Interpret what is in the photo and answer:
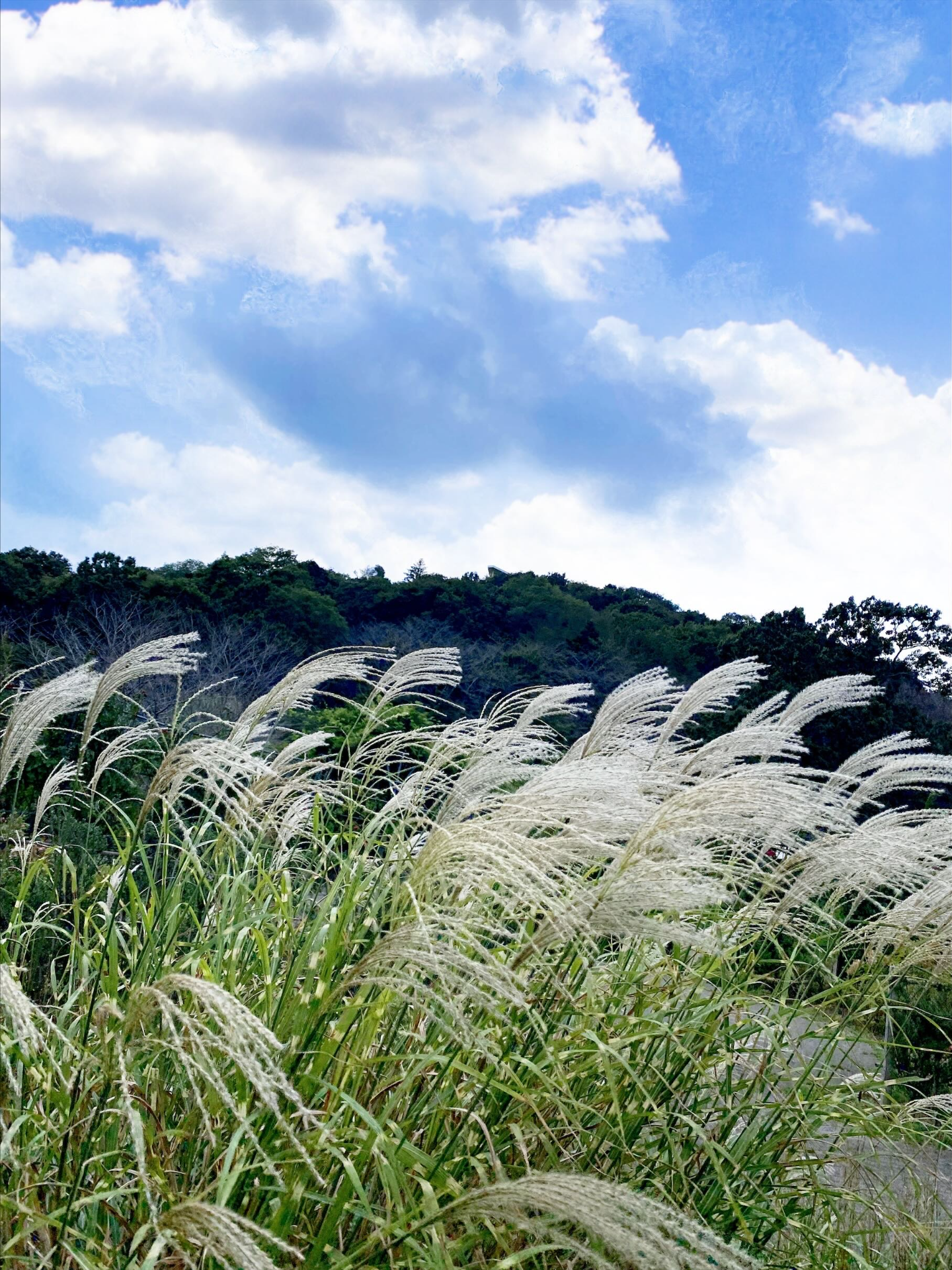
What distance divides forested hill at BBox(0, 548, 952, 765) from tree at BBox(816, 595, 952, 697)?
0.09ft

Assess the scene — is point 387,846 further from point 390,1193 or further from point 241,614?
point 241,614

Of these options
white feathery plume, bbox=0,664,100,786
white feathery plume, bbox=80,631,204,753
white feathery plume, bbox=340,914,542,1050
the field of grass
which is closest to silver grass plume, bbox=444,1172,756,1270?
the field of grass

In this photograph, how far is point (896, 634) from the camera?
2111 centimetres

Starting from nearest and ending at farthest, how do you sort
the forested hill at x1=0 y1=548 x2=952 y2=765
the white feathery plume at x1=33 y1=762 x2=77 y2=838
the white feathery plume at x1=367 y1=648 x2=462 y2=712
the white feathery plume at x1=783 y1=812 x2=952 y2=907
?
the white feathery plume at x1=783 y1=812 x2=952 y2=907
the white feathery plume at x1=33 y1=762 x2=77 y2=838
the white feathery plume at x1=367 y1=648 x2=462 y2=712
the forested hill at x1=0 y1=548 x2=952 y2=765

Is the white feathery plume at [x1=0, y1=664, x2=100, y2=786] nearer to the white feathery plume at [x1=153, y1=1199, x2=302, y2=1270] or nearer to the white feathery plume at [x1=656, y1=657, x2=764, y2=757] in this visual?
the white feathery plume at [x1=153, y1=1199, x2=302, y2=1270]

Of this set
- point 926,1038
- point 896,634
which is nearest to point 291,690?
point 926,1038

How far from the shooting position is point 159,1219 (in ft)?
5.49

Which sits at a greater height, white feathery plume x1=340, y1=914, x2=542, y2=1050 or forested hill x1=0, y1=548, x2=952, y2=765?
forested hill x1=0, y1=548, x2=952, y2=765

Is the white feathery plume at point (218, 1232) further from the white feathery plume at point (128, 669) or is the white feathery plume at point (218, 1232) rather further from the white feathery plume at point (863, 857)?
the white feathery plume at point (863, 857)

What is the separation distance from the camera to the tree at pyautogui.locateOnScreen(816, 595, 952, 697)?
68.4 ft

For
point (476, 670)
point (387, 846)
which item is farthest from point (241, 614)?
point (387, 846)

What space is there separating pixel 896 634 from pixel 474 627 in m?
11.6

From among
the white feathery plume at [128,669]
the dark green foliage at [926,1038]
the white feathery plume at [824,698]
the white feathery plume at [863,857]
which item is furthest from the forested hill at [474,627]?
the white feathery plume at [128,669]

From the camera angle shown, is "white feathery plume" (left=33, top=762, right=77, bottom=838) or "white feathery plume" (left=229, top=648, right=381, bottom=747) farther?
"white feathery plume" (left=229, top=648, right=381, bottom=747)
